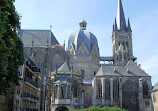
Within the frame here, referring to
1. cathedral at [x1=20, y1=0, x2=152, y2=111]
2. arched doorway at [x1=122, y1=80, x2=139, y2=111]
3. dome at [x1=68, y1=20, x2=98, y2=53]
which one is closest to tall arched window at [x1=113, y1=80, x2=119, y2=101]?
cathedral at [x1=20, y1=0, x2=152, y2=111]

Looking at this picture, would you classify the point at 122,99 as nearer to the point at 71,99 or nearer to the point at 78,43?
the point at 71,99

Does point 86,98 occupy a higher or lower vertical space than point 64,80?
lower

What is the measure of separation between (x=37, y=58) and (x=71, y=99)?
20.0 meters

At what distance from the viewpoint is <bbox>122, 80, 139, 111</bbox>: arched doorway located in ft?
153

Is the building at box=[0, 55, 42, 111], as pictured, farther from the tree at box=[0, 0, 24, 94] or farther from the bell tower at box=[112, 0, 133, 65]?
the bell tower at box=[112, 0, 133, 65]

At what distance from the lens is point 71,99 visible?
133 feet

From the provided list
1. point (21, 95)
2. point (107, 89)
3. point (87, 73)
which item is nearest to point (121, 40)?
point (87, 73)

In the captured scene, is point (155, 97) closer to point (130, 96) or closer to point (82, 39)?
point (130, 96)

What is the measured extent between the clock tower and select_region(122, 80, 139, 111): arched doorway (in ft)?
51.7

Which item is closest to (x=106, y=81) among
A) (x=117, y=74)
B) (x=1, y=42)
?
(x=117, y=74)

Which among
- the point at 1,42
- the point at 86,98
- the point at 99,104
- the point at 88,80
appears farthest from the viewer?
the point at 88,80

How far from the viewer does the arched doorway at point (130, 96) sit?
153 ft

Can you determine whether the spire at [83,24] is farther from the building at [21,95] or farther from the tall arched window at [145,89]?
the building at [21,95]

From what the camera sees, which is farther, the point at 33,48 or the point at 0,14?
the point at 33,48
